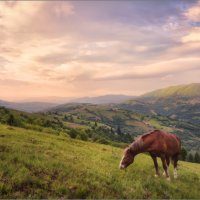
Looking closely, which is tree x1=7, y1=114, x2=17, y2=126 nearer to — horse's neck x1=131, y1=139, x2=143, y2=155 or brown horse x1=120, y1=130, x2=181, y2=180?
brown horse x1=120, y1=130, x2=181, y2=180

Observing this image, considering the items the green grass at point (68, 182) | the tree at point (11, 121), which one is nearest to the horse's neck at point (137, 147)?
the green grass at point (68, 182)

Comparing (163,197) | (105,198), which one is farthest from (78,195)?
(163,197)

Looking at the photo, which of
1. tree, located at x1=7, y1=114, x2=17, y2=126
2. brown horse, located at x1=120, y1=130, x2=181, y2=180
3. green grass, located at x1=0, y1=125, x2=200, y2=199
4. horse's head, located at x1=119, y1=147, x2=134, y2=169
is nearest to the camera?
green grass, located at x1=0, y1=125, x2=200, y2=199

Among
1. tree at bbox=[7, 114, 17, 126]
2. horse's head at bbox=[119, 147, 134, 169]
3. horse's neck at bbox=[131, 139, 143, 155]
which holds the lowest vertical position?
tree at bbox=[7, 114, 17, 126]

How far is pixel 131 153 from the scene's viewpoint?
19812 millimetres

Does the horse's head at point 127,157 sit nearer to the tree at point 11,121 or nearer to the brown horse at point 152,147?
the brown horse at point 152,147

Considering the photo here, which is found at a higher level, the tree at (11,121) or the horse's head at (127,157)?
the horse's head at (127,157)

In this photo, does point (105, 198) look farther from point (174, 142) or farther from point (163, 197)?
point (174, 142)

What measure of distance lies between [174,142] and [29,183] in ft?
36.1

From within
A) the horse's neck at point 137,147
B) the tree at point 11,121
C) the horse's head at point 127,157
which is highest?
the horse's neck at point 137,147

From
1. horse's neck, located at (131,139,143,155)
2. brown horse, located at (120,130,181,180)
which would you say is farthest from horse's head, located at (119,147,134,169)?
horse's neck, located at (131,139,143,155)

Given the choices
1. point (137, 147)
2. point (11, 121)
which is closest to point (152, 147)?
point (137, 147)

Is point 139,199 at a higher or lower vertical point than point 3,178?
lower

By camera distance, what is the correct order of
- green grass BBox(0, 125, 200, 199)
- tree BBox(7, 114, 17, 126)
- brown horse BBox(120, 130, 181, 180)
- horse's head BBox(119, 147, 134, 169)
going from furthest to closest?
1. tree BBox(7, 114, 17, 126)
2. horse's head BBox(119, 147, 134, 169)
3. brown horse BBox(120, 130, 181, 180)
4. green grass BBox(0, 125, 200, 199)
